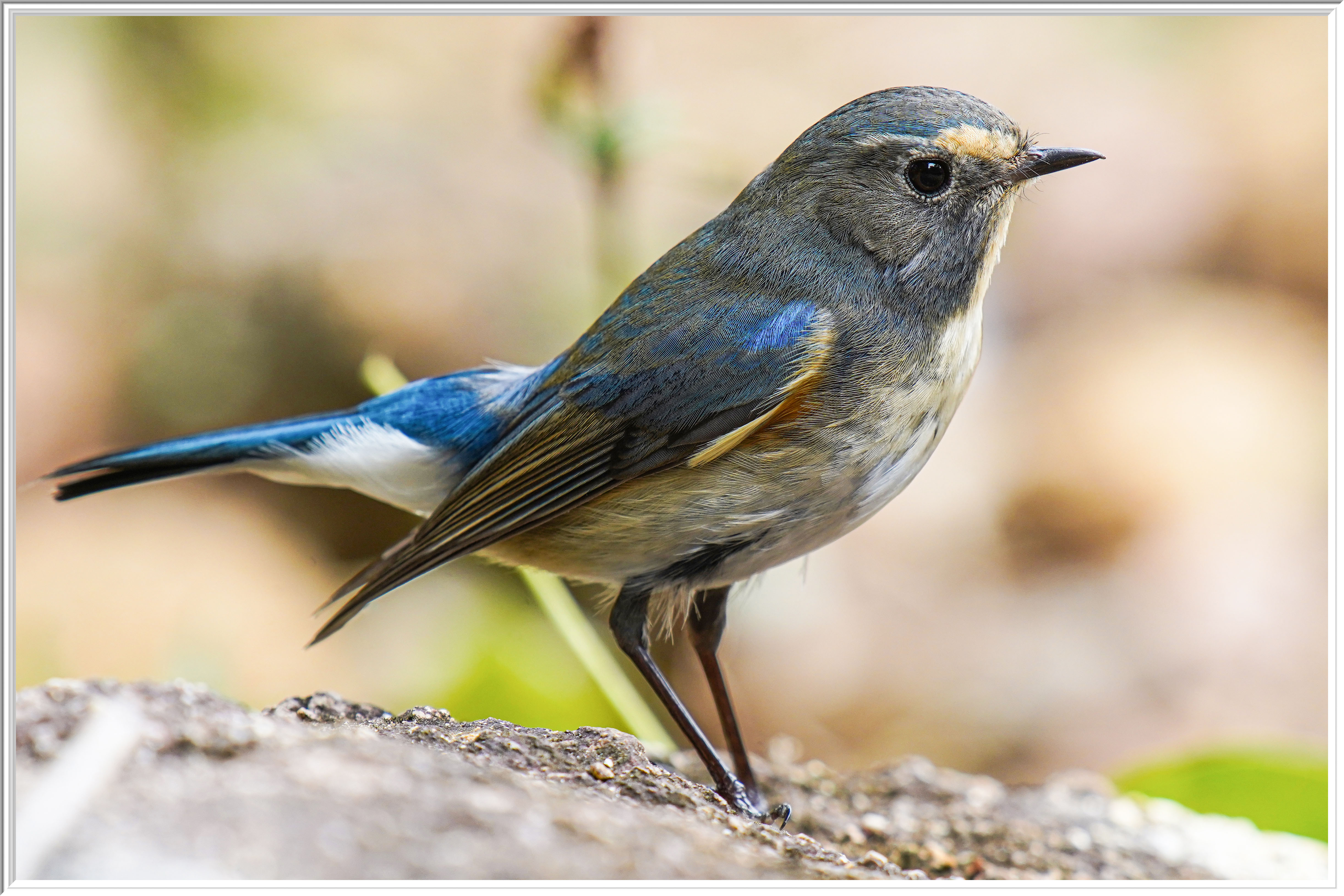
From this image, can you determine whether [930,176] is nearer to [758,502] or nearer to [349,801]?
[758,502]

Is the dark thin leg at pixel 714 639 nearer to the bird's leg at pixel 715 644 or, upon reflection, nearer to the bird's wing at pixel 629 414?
the bird's leg at pixel 715 644

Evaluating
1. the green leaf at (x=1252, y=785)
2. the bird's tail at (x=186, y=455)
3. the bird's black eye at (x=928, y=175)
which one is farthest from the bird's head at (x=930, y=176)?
the green leaf at (x=1252, y=785)

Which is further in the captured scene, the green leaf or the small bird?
the green leaf

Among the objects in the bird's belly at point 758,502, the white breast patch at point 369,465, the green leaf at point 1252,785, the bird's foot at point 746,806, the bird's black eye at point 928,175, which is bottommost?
the green leaf at point 1252,785

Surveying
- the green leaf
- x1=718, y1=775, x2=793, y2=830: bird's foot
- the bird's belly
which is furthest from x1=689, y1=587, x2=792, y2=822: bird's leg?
the green leaf

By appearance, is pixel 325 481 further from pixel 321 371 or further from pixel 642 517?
pixel 321 371

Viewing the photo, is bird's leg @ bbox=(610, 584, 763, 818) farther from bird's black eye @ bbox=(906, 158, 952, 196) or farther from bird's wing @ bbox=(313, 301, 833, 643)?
bird's black eye @ bbox=(906, 158, 952, 196)

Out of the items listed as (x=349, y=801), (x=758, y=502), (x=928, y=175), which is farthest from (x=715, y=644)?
(x=349, y=801)
